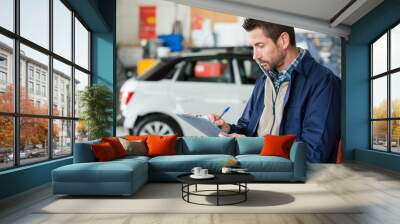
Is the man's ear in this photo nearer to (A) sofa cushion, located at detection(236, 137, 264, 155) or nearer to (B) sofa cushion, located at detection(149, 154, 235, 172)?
(A) sofa cushion, located at detection(236, 137, 264, 155)

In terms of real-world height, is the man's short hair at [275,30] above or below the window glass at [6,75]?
above

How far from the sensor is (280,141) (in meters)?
5.90

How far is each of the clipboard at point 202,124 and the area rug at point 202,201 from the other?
249 centimetres

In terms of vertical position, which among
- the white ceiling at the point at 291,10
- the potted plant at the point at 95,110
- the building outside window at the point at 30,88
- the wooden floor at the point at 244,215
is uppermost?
the white ceiling at the point at 291,10

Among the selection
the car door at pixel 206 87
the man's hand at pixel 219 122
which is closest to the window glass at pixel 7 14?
the car door at pixel 206 87

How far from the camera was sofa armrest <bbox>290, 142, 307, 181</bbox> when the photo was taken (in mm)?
5531

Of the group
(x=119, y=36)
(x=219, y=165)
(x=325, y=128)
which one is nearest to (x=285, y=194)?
(x=219, y=165)

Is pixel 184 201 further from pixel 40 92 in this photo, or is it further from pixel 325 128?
pixel 325 128

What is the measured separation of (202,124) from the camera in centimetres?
755

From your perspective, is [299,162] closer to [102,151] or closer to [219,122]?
[219,122]

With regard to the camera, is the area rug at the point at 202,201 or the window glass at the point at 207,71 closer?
the area rug at the point at 202,201

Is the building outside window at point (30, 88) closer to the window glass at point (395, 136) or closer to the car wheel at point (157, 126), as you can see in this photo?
the car wheel at point (157, 126)

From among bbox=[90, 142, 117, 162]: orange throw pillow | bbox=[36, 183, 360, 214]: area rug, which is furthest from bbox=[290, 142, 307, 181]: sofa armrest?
bbox=[90, 142, 117, 162]: orange throw pillow

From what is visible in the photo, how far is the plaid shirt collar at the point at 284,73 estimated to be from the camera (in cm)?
693
